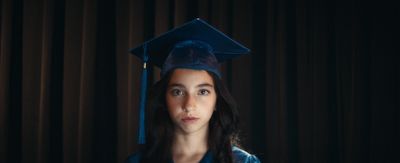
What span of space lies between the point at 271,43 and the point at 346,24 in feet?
1.57

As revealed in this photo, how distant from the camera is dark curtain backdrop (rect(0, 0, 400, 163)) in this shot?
2.12m

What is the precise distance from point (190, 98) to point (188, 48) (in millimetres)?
169

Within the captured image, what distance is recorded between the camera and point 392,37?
8.27ft

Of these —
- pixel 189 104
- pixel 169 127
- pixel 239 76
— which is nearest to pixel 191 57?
pixel 189 104

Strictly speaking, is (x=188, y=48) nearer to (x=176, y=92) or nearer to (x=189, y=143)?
(x=176, y=92)

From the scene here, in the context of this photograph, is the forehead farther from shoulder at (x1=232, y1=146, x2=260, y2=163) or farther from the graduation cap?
shoulder at (x1=232, y1=146, x2=260, y2=163)

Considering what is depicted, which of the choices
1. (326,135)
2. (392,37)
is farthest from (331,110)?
(392,37)

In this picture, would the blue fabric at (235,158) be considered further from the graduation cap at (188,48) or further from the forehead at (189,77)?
the forehead at (189,77)

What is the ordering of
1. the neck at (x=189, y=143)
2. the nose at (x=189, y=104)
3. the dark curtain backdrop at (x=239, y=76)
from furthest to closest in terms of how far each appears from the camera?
the dark curtain backdrop at (x=239, y=76)
the neck at (x=189, y=143)
the nose at (x=189, y=104)

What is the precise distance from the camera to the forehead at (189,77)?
1.36 m

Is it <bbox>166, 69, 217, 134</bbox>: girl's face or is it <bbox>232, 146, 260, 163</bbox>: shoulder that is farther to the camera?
<bbox>232, 146, 260, 163</bbox>: shoulder

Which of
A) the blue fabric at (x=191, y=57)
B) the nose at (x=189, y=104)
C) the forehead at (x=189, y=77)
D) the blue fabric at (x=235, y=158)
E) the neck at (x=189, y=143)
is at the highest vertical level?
the blue fabric at (x=191, y=57)

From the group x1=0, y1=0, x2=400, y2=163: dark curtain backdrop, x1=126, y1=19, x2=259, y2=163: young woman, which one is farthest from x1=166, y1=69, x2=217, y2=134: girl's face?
x1=0, y1=0, x2=400, y2=163: dark curtain backdrop

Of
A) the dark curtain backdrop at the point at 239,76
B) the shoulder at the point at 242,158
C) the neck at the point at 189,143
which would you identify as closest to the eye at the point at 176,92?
the neck at the point at 189,143
